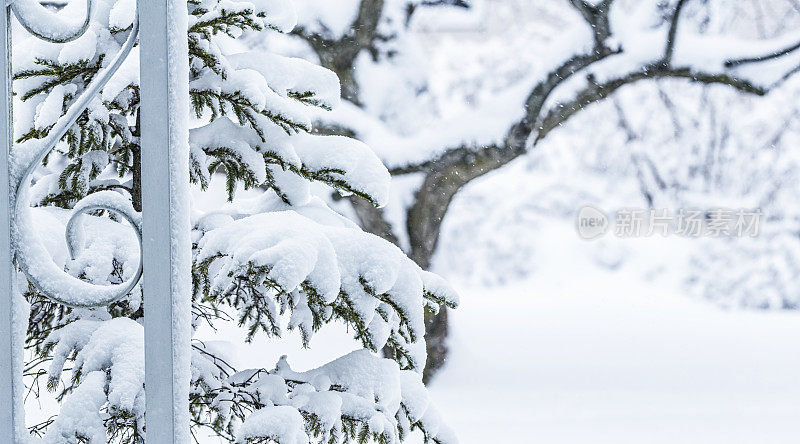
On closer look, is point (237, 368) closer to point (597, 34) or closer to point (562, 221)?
point (597, 34)

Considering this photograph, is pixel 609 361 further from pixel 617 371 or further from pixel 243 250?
pixel 243 250

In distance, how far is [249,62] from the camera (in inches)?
39.1

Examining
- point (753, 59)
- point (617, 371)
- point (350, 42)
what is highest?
point (350, 42)

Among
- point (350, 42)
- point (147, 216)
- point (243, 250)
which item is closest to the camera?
point (147, 216)

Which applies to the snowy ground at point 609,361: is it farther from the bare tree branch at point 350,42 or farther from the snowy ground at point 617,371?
the bare tree branch at point 350,42

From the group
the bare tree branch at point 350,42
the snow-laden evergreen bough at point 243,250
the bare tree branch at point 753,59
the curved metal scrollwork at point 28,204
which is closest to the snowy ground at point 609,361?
the bare tree branch at point 350,42

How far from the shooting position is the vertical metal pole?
65 centimetres

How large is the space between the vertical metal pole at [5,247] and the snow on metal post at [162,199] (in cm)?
11

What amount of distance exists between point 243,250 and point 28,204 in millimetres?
199

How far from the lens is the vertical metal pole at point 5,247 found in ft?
2.13

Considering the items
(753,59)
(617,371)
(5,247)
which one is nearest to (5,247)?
(5,247)

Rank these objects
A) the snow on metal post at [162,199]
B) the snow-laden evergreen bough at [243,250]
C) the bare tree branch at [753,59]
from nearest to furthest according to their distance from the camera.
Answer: the snow on metal post at [162,199]
the snow-laden evergreen bough at [243,250]
the bare tree branch at [753,59]

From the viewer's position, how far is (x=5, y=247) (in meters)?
0.65

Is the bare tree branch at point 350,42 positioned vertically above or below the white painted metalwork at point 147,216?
above
